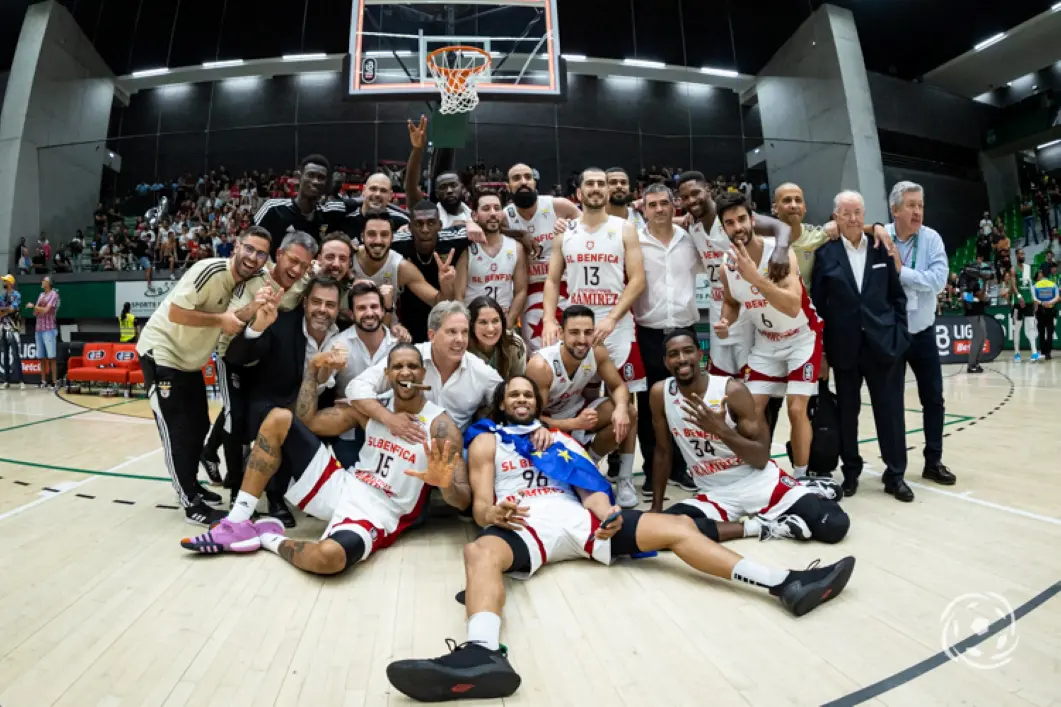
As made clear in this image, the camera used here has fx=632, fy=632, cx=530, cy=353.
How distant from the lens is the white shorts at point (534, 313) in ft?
16.9

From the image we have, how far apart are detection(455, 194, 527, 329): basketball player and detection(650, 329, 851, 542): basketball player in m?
1.58

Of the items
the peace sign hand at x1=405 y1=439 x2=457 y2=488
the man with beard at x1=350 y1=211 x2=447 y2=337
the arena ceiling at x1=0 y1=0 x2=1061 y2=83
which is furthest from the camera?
the arena ceiling at x1=0 y1=0 x2=1061 y2=83

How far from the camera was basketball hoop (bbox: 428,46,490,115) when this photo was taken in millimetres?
9336

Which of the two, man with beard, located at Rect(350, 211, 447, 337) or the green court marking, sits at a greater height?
man with beard, located at Rect(350, 211, 447, 337)

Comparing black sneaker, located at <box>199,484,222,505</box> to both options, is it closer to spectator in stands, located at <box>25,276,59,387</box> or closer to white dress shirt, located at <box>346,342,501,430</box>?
white dress shirt, located at <box>346,342,501,430</box>

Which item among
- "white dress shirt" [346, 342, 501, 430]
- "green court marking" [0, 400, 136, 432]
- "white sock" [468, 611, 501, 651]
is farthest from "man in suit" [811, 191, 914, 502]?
"green court marking" [0, 400, 136, 432]

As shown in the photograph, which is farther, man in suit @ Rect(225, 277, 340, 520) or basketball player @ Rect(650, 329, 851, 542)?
man in suit @ Rect(225, 277, 340, 520)

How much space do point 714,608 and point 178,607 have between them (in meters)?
2.39

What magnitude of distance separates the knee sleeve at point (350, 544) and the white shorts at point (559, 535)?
Result: 2.63 feet

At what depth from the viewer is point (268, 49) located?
19.7 meters

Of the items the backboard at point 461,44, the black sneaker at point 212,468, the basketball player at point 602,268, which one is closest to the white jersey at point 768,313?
the basketball player at point 602,268

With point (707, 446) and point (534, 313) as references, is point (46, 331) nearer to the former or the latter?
point (534, 313)

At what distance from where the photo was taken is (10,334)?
13.0m

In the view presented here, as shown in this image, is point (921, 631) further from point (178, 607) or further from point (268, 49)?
point (268, 49)
